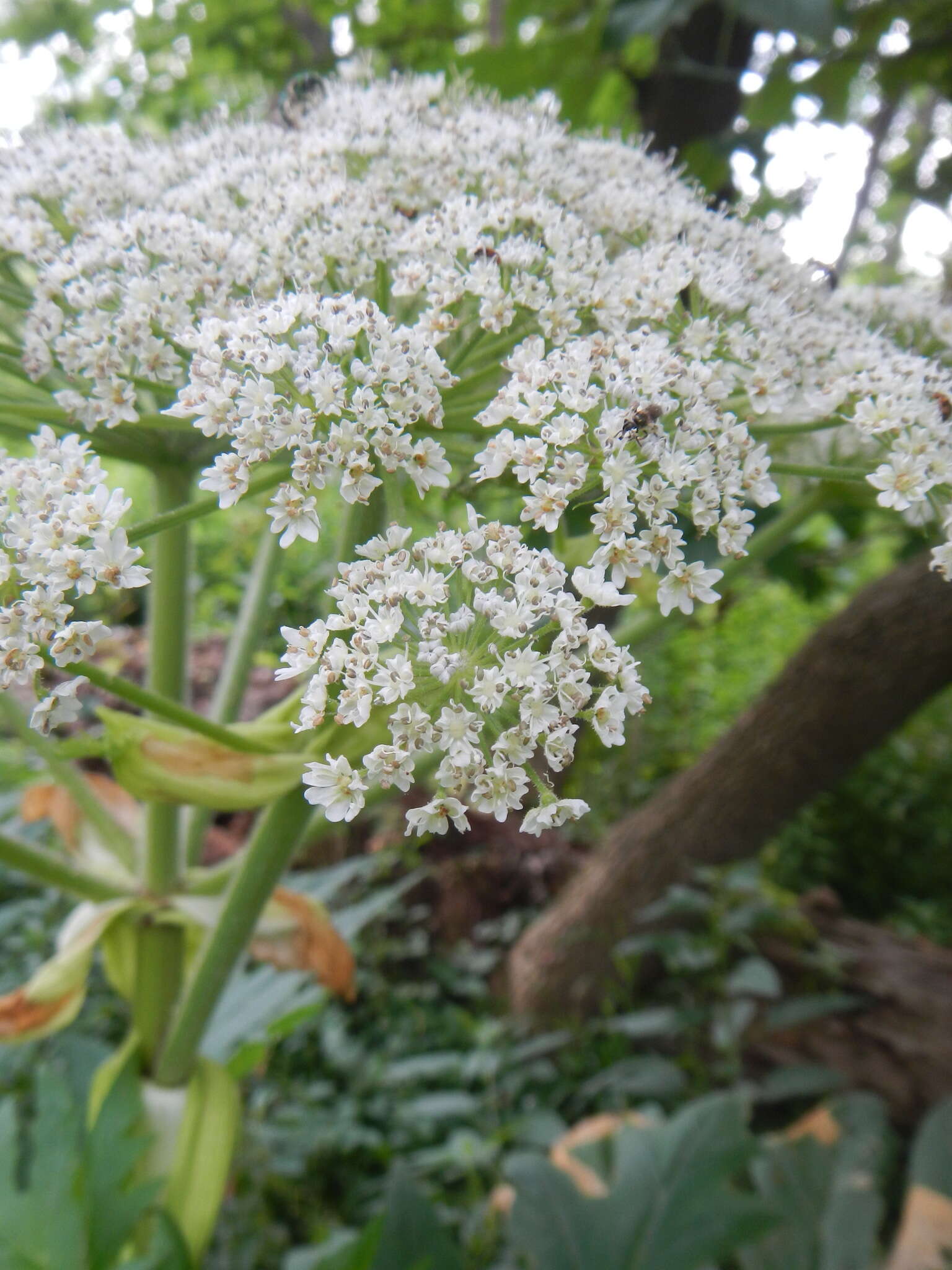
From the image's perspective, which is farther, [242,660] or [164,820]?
[242,660]

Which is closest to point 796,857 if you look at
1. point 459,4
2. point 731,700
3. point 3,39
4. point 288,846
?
point 731,700

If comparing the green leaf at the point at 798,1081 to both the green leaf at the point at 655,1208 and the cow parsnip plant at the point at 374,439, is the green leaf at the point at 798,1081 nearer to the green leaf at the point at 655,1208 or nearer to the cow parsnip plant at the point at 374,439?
the green leaf at the point at 655,1208

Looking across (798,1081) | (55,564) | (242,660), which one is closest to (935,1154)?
(798,1081)

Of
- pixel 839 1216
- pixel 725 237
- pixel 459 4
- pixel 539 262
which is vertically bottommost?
pixel 839 1216

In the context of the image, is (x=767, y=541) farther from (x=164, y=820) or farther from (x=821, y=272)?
(x=164, y=820)

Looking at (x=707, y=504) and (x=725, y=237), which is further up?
(x=725, y=237)

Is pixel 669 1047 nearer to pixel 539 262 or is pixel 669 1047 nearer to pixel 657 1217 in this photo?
pixel 657 1217

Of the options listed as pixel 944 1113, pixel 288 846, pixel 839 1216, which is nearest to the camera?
pixel 288 846

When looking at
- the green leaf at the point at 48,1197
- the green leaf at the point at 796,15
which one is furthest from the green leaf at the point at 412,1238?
the green leaf at the point at 796,15
